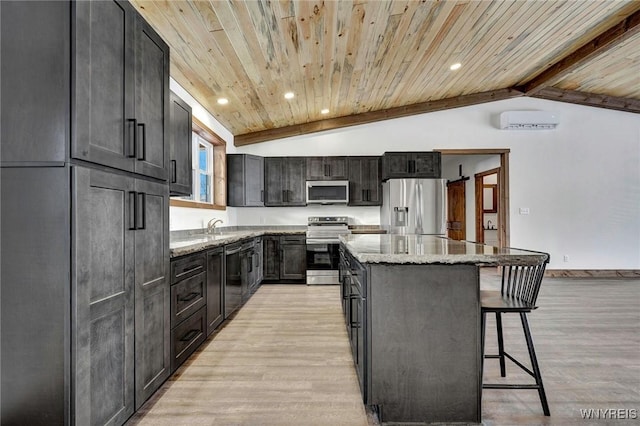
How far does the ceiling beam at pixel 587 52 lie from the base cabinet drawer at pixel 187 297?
16.7 ft

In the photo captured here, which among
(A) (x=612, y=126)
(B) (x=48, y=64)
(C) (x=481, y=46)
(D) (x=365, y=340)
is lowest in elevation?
(D) (x=365, y=340)

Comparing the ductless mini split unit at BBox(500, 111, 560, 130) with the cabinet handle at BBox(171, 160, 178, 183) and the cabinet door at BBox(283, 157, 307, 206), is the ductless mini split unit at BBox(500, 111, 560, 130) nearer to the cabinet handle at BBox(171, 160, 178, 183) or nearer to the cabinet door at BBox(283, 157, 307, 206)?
the cabinet door at BBox(283, 157, 307, 206)

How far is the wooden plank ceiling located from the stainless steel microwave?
1.02 m

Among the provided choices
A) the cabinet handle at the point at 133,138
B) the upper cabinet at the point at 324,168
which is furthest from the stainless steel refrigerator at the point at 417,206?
the cabinet handle at the point at 133,138

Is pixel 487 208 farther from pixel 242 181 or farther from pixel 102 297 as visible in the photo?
pixel 102 297

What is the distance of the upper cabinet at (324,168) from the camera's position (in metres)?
5.74

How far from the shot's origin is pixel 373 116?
5898 mm

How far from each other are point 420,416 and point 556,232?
5.54 meters

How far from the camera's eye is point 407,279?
174cm

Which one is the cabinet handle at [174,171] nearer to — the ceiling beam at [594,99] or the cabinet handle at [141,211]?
the cabinet handle at [141,211]

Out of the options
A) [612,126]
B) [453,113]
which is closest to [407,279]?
[453,113]

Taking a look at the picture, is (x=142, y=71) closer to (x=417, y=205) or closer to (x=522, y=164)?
(x=417, y=205)

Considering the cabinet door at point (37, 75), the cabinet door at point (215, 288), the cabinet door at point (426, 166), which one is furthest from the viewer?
the cabinet door at point (426, 166)

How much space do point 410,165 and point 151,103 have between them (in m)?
4.41
